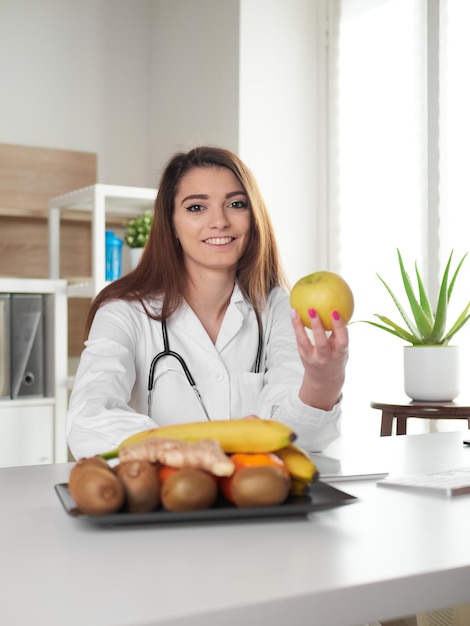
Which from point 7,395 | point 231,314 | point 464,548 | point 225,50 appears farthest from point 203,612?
point 225,50

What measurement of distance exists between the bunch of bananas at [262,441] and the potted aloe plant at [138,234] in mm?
2664

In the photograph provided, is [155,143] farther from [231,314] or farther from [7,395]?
[231,314]

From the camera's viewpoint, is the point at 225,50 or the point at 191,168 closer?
the point at 191,168

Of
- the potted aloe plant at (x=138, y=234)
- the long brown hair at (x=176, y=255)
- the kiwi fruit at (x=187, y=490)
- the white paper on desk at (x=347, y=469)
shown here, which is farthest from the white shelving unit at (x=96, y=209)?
the kiwi fruit at (x=187, y=490)

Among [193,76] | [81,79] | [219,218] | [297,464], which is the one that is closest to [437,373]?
[219,218]

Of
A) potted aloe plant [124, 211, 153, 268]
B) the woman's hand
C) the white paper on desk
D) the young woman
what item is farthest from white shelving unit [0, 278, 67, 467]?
the white paper on desk

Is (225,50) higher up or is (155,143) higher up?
(225,50)

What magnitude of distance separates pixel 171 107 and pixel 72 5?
0.69 m

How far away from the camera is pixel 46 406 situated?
3.34 m

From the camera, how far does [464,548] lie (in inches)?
→ 30.4

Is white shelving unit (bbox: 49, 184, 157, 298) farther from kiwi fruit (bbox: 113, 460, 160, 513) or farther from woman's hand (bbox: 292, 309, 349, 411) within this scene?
kiwi fruit (bbox: 113, 460, 160, 513)

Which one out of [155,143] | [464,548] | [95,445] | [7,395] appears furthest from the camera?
[155,143]

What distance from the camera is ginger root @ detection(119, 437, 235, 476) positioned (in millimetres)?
829

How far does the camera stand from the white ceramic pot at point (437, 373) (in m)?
2.76
